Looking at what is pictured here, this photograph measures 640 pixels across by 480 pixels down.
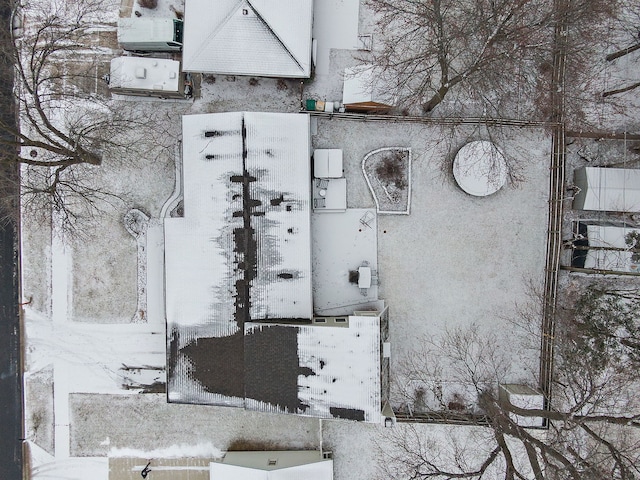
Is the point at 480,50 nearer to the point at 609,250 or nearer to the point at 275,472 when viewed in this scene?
the point at 609,250

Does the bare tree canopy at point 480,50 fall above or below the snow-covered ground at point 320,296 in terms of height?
above

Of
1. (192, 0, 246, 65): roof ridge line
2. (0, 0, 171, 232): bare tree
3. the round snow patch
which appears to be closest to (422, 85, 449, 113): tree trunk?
the round snow patch

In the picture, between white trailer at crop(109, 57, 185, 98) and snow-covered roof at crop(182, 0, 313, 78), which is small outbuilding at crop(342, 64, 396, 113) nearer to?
snow-covered roof at crop(182, 0, 313, 78)

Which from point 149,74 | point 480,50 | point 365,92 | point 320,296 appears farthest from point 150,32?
point 480,50

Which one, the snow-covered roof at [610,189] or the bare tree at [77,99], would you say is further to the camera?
the bare tree at [77,99]

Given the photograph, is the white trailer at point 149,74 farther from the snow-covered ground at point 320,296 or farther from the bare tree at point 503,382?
the bare tree at point 503,382

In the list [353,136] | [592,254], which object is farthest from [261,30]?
Answer: [592,254]

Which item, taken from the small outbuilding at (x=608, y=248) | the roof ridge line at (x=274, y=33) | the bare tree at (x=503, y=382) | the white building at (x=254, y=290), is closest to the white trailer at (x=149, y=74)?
the white building at (x=254, y=290)
